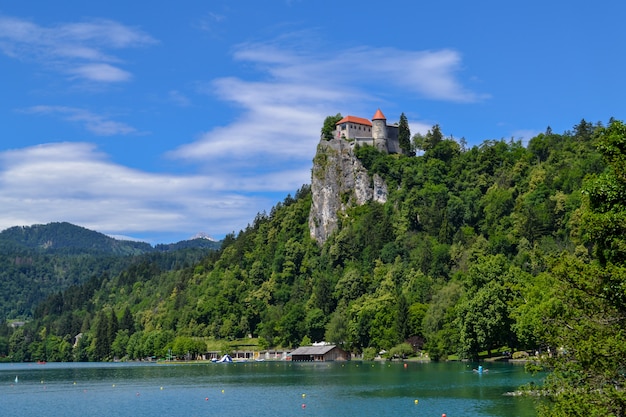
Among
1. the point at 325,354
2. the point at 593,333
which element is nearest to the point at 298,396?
the point at 593,333

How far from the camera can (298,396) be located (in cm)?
7444

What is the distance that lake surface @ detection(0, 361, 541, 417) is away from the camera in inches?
2350

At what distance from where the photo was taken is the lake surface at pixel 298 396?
59.7 metres

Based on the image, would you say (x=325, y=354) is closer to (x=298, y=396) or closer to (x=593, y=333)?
(x=298, y=396)

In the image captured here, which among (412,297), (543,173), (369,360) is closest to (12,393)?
(369,360)

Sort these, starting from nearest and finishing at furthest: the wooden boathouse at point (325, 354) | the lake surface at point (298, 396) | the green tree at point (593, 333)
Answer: the green tree at point (593, 333)
the lake surface at point (298, 396)
the wooden boathouse at point (325, 354)

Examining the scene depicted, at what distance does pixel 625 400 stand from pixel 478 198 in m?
171

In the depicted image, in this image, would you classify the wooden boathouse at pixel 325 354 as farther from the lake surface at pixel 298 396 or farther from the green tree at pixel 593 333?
the green tree at pixel 593 333

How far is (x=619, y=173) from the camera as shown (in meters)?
23.1

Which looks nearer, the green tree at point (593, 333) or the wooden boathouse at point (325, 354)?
the green tree at point (593, 333)

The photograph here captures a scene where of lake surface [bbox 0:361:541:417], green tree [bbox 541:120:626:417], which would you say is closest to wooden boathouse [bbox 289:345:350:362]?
lake surface [bbox 0:361:541:417]

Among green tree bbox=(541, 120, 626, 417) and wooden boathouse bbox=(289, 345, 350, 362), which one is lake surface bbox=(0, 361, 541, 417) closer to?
green tree bbox=(541, 120, 626, 417)

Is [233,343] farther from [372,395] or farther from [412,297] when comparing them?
[372,395]

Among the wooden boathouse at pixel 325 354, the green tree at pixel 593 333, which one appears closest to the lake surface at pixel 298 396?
the green tree at pixel 593 333
